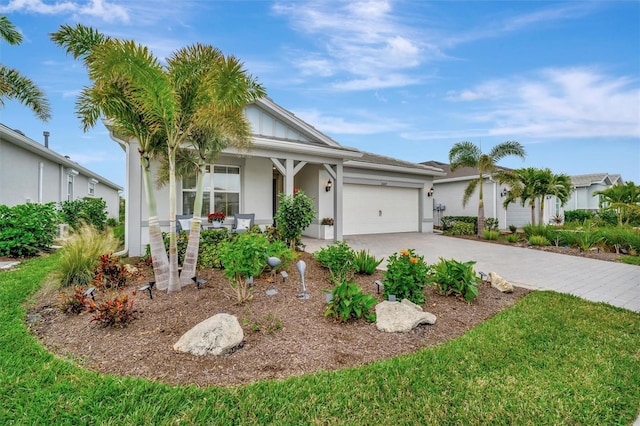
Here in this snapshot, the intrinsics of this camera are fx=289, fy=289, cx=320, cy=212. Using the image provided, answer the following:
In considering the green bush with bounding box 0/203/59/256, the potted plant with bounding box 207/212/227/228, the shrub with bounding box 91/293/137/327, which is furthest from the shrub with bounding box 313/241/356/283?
the green bush with bounding box 0/203/59/256

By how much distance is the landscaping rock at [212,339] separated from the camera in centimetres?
287

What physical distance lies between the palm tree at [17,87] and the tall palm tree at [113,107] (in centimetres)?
751

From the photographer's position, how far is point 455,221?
1691 centimetres

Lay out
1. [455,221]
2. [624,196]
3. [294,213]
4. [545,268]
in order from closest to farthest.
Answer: [294,213]
[545,268]
[624,196]
[455,221]

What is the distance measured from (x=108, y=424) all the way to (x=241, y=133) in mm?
5003

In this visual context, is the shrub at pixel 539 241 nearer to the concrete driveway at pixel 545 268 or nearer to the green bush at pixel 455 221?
the concrete driveway at pixel 545 268

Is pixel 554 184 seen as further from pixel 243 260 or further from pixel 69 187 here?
pixel 69 187

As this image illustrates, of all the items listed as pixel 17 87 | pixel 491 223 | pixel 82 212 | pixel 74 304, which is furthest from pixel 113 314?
pixel 491 223

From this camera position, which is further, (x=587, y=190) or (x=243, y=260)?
(x=587, y=190)

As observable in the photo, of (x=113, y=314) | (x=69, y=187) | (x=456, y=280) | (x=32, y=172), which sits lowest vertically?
(x=113, y=314)

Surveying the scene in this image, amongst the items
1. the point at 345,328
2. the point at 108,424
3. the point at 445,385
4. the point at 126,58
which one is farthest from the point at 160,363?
the point at 126,58

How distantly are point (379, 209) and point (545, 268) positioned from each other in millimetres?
7512

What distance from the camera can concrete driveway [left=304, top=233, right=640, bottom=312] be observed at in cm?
540

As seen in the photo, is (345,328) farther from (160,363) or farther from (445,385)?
(160,363)
